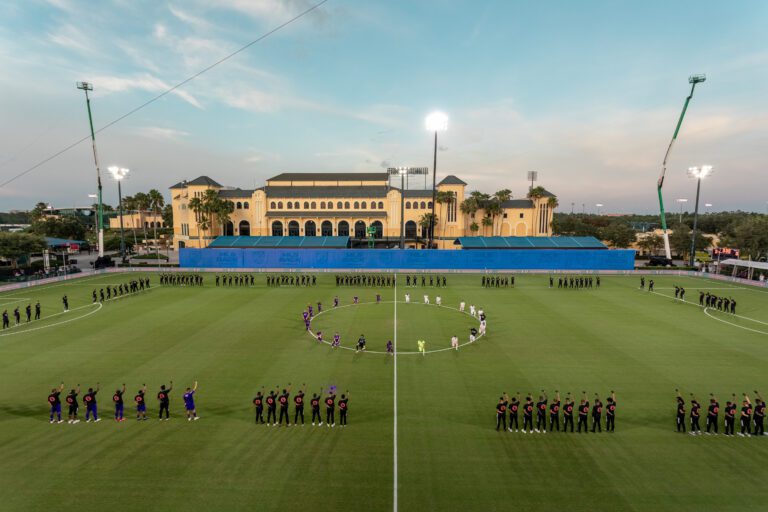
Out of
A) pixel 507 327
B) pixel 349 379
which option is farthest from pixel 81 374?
pixel 507 327

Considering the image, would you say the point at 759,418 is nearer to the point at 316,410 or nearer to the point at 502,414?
the point at 502,414

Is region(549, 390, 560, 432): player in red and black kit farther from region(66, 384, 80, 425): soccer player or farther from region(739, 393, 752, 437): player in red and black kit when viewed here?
region(66, 384, 80, 425): soccer player

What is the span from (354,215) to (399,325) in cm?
6005

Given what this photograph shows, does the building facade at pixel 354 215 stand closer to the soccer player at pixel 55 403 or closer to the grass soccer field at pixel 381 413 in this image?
the grass soccer field at pixel 381 413

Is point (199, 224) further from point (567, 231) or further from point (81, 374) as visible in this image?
point (567, 231)

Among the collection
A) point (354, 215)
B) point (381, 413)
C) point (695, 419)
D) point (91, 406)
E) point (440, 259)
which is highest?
point (354, 215)

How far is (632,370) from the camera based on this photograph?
20.2 meters

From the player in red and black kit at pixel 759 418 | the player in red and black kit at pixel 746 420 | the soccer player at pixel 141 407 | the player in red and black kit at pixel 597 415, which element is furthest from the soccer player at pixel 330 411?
the player in red and black kit at pixel 759 418

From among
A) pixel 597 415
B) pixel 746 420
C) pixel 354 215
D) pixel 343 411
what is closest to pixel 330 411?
pixel 343 411

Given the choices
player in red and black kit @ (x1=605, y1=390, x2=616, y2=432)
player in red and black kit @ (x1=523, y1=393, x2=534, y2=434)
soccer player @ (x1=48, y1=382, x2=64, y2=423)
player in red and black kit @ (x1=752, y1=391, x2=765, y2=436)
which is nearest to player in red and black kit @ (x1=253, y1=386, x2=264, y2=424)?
soccer player @ (x1=48, y1=382, x2=64, y2=423)

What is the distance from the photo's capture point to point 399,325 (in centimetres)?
2873

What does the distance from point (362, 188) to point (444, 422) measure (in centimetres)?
7829

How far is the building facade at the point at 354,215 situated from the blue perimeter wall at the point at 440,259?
22688 mm

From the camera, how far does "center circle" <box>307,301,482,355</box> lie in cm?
2453
